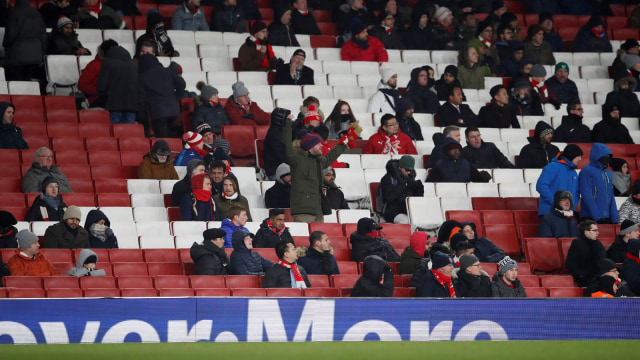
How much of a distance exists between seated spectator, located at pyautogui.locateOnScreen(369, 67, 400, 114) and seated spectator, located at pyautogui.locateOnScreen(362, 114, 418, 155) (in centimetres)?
87

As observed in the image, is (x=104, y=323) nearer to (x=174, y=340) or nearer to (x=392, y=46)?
(x=174, y=340)

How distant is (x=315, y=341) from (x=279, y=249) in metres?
1.72

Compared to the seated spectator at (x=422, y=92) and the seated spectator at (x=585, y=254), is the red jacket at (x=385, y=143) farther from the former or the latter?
the seated spectator at (x=585, y=254)

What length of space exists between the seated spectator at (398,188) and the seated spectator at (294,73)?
2.89 m

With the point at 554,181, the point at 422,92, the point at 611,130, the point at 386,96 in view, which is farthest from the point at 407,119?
the point at 611,130

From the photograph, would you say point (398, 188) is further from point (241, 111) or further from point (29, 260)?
point (29, 260)

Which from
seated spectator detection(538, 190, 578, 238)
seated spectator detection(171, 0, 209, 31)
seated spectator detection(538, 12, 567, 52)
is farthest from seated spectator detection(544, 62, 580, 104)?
seated spectator detection(171, 0, 209, 31)

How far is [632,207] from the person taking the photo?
13.1 metres

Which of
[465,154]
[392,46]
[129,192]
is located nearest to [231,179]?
[129,192]

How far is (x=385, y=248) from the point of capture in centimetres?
1154

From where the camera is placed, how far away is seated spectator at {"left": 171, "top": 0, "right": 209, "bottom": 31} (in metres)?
16.2

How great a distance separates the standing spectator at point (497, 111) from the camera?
15.5 m

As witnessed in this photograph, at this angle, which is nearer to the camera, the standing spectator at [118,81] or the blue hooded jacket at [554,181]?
the blue hooded jacket at [554,181]

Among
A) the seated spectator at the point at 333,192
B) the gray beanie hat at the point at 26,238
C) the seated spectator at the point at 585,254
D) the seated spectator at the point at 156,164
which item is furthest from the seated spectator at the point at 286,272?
the seated spectator at the point at 585,254
